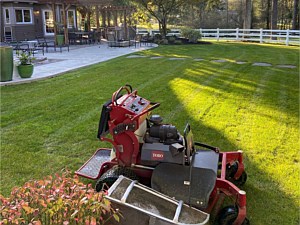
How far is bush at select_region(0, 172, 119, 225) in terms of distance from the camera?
1569 millimetres

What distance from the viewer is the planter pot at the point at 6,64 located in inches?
299

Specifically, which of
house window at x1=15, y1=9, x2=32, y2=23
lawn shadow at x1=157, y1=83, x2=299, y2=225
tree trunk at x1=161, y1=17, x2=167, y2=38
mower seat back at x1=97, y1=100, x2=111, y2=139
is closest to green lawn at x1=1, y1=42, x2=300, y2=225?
lawn shadow at x1=157, y1=83, x2=299, y2=225

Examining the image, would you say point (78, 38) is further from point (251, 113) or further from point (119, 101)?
point (119, 101)

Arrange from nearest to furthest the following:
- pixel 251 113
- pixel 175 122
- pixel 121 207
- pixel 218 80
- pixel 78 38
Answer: pixel 121 207 → pixel 175 122 → pixel 251 113 → pixel 218 80 → pixel 78 38

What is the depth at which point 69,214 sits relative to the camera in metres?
1.63

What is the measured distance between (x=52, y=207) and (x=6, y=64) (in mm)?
6880

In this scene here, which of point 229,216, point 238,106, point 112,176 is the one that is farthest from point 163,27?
point 229,216

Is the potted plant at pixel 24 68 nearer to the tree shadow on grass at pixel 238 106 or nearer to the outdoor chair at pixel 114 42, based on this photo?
the tree shadow on grass at pixel 238 106

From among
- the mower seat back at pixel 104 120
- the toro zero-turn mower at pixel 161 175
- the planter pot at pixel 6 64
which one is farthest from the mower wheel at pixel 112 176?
the planter pot at pixel 6 64

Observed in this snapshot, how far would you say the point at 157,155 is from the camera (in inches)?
102

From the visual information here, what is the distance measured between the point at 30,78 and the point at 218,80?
14.5ft

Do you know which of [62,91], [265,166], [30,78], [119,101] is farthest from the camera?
[30,78]

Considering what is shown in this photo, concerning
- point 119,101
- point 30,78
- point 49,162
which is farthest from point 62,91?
point 119,101

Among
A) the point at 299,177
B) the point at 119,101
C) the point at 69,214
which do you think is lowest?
the point at 299,177
